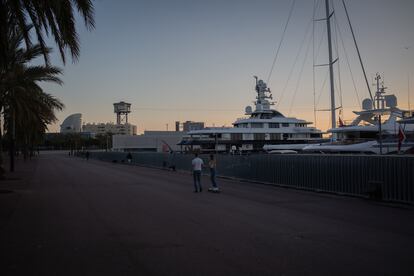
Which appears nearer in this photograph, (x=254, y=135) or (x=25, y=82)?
(x=25, y=82)

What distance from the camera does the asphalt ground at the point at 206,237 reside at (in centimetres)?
657

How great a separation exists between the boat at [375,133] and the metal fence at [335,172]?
10805 mm

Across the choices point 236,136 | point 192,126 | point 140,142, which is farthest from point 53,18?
point 140,142

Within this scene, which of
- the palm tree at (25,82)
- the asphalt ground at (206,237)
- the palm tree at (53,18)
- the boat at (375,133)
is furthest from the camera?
the boat at (375,133)

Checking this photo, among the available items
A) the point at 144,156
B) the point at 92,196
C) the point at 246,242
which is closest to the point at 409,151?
the point at 92,196

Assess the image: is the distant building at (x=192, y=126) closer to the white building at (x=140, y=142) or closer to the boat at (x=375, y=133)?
the white building at (x=140, y=142)

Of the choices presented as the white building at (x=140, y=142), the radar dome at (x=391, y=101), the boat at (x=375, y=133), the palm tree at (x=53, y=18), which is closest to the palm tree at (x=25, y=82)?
the palm tree at (x=53, y=18)

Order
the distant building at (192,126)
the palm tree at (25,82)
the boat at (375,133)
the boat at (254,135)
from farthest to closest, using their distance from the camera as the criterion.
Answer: the distant building at (192,126)
the boat at (254,135)
the boat at (375,133)
the palm tree at (25,82)

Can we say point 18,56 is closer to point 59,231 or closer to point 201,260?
point 59,231

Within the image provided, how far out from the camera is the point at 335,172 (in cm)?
1691

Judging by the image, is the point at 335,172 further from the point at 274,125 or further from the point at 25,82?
the point at 274,125

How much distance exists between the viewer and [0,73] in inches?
841

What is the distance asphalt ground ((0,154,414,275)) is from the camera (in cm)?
657

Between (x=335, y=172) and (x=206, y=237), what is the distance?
9.49 metres
